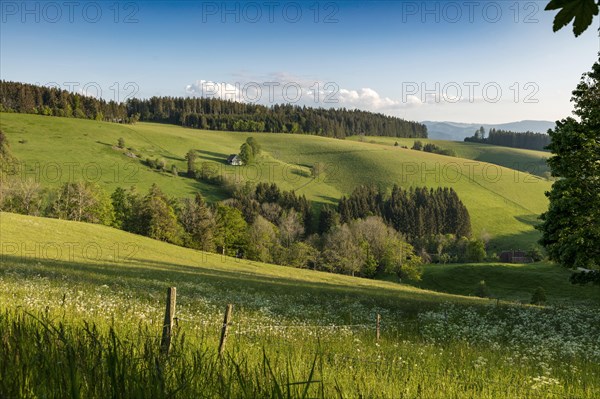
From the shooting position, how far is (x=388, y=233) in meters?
122

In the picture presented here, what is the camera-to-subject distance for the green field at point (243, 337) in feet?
12.5

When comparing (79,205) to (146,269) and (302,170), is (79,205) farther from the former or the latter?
(302,170)

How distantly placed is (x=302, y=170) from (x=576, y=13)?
17521 cm

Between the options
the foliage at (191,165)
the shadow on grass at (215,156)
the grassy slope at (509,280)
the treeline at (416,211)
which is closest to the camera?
the grassy slope at (509,280)

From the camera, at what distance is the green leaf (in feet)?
7.75

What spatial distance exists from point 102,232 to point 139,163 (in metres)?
90.0

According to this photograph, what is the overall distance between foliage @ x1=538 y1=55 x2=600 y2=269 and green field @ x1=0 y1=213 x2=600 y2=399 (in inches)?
164

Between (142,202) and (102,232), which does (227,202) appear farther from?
(102,232)

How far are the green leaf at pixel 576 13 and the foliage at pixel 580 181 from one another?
22664mm

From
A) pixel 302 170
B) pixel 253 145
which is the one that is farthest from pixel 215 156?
pixel 302 170

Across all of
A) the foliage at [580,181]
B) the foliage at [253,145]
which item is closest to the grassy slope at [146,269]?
the foliage at [580,181]

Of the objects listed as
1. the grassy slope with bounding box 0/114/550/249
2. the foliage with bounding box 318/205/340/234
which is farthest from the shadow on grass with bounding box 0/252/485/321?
the grassy slope with bounding box 0/114/550/249

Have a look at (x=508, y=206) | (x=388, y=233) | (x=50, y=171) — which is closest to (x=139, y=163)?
(x=50, y=171)

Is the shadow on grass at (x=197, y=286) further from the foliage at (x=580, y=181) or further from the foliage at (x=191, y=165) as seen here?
the foliage at (x=191, y=165)
